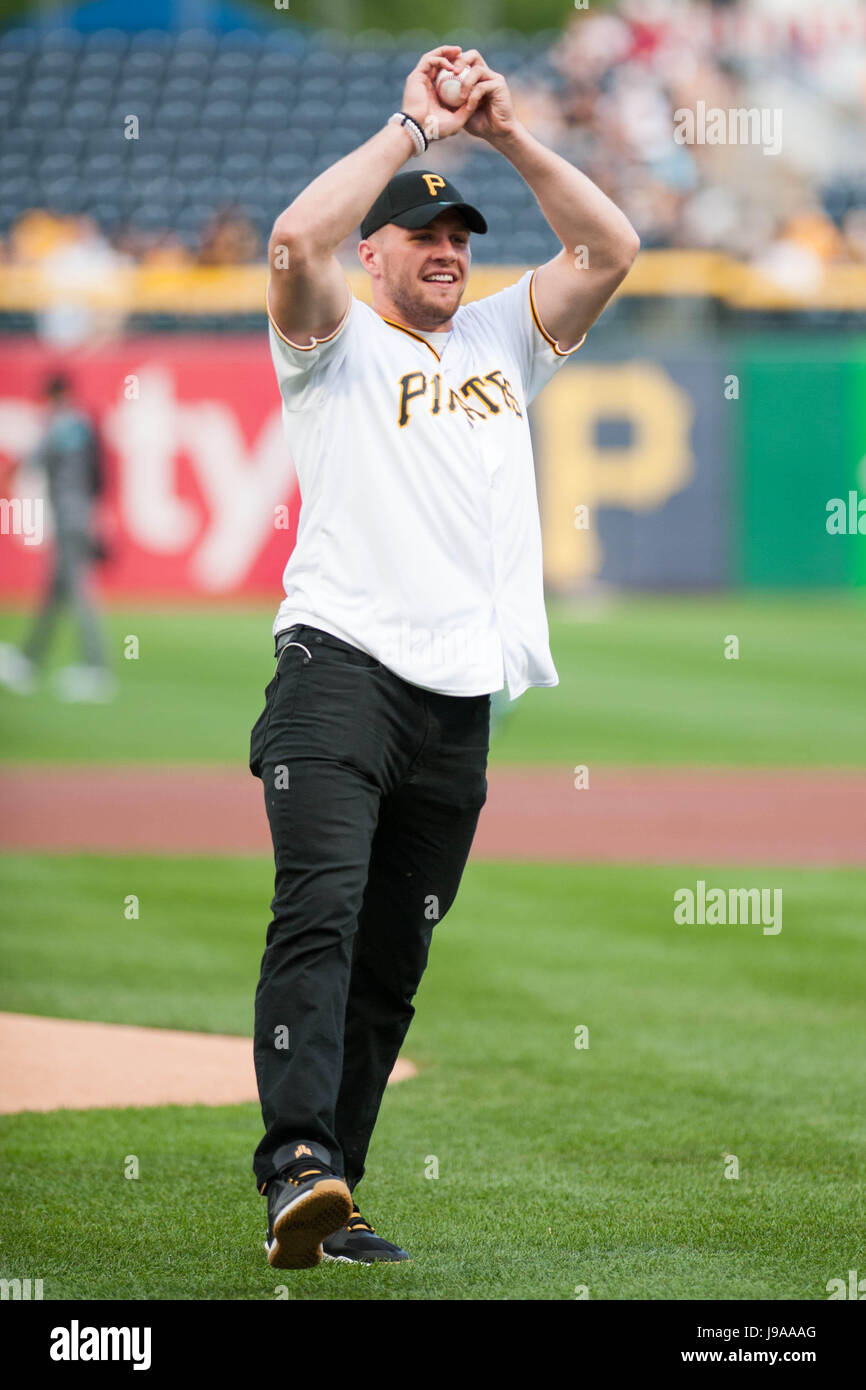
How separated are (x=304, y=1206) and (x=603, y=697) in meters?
12.6

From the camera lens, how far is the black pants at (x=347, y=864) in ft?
13.3

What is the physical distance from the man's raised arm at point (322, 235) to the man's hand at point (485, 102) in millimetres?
164

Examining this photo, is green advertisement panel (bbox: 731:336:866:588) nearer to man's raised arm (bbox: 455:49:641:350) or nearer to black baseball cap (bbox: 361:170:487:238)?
man's raised arm (bbox: 455:49:641:350)

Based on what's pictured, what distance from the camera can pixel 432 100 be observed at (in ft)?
14.4

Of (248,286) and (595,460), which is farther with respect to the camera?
(248,286)

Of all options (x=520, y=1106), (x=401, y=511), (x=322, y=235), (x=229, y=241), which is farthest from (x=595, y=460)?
(x=322, y=235)

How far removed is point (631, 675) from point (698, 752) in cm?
367

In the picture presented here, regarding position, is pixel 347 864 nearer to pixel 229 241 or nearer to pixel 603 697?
pixel 603 697

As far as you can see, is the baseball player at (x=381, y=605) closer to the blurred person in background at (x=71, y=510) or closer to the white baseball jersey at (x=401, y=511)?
the white baseball jersey at (x=401, y=511)

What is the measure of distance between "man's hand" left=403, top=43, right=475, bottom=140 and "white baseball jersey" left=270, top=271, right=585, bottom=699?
442 millimetres
